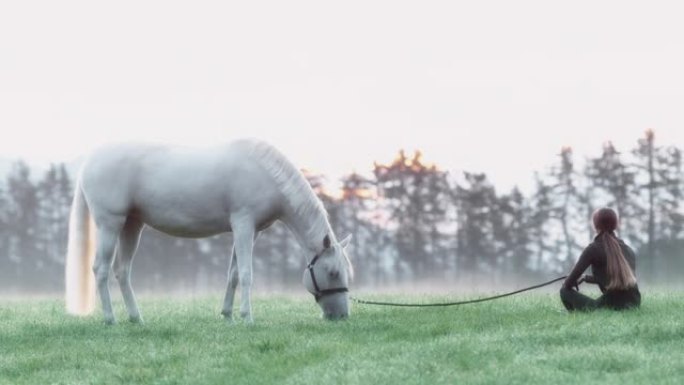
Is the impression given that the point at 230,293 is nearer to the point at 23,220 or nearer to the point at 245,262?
the point at 245,262

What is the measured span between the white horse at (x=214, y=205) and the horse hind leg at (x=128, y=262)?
2 cm

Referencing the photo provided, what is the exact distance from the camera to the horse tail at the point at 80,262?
14.6 metres

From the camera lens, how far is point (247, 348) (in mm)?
10500

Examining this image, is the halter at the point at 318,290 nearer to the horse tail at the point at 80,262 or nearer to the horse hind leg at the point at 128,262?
the horse hind leg at the point at 128,262

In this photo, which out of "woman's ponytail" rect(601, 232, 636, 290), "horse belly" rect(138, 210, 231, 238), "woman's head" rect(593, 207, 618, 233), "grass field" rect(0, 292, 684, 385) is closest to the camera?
"grass field" rect(0, 292, 684, 385)

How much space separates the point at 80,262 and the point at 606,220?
8.05 metres

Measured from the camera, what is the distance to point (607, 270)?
12.1 meters

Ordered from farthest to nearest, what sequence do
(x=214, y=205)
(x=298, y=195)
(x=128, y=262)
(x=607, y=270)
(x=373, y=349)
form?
(x=128, y=262), (x=214, y=205), (x=298, y=195), (x=607, y=270), (x=373, y=349)

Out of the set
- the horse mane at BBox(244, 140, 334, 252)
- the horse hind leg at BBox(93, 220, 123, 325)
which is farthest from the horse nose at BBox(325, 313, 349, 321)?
the horse hind leg at BBox(93, 220, 123, 325)

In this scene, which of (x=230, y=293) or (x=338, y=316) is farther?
(x=230, y=293)

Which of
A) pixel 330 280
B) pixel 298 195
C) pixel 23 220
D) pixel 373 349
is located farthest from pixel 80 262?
pixel 23 220

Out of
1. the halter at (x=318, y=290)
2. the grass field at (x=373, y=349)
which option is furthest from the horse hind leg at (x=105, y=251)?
the halter at (x=318, y=290)

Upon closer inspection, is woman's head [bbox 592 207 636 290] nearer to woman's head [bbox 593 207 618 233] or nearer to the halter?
woman's head [bbox 593 207 618 233]

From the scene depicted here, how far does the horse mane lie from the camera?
13.6 m
